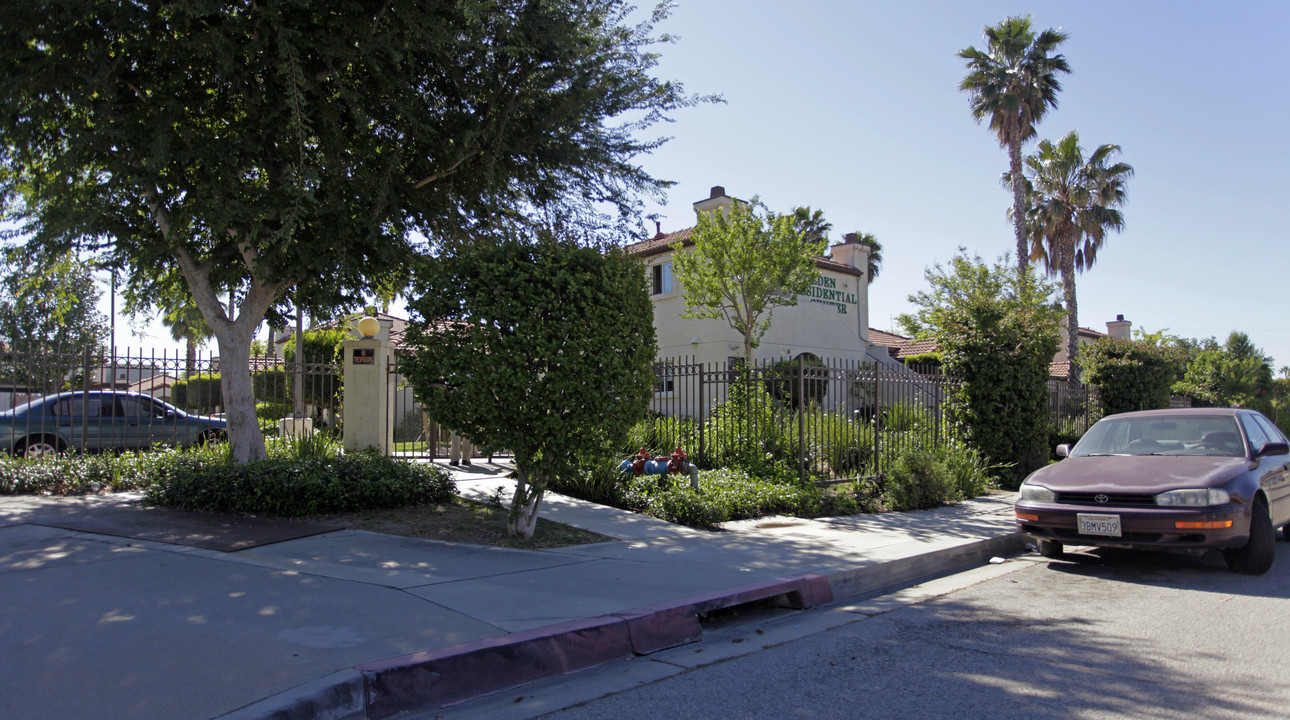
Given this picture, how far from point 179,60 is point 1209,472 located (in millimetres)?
12098

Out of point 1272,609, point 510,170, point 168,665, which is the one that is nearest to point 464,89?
point 510,170

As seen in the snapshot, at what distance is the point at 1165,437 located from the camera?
8219 millimetres

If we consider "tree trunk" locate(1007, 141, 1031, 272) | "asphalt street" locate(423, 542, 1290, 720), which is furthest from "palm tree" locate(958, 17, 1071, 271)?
"asphalt street" locate(423, 542, 1290, 720)

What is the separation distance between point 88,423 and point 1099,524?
1386 cm

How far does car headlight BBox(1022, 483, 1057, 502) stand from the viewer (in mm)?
7371

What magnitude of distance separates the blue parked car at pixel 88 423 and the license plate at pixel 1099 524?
451 inches

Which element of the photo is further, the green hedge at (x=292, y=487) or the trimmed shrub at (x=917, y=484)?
the trimmed shrub at (x=917, y=484)

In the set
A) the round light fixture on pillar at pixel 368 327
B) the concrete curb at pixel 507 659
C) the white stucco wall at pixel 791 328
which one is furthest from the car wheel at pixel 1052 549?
the white stucco wall at pixel 791 328

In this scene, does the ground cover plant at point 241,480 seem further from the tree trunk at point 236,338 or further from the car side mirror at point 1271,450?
the car side mirror at point 1271,450

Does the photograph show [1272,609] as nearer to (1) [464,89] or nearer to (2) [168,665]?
(2) [168,665]

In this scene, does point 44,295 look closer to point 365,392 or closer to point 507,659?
point 365,392

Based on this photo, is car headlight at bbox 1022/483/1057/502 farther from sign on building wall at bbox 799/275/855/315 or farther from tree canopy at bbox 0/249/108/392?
sign on building wall at bbox 799/275/855/315

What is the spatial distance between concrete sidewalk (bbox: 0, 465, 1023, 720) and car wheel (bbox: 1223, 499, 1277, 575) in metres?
2.27

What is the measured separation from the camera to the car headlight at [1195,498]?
6.65 m
